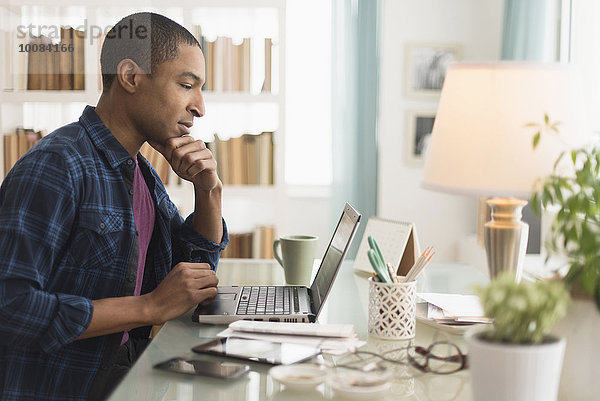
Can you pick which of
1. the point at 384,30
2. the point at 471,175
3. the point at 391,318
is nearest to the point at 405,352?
the point at 391,318

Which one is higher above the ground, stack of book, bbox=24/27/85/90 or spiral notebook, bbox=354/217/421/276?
stack of book, bbox=24/27/85/90

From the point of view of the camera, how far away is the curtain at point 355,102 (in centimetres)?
411

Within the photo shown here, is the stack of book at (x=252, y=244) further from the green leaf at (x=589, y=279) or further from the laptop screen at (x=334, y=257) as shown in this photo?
the green leaf at (x=589, y=279)

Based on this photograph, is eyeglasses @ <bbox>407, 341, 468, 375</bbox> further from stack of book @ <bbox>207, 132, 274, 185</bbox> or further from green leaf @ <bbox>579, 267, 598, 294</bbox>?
stack of book @ <bbox>207, 132, 274, 185</bbox>

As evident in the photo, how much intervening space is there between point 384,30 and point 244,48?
118cm

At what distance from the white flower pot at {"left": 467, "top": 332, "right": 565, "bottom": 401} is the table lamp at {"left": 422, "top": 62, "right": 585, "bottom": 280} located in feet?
1.13

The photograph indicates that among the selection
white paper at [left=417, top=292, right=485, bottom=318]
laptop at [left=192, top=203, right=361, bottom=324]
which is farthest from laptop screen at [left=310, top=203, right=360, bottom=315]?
white paper at [left=417, top=292, right=485, bottom=318]

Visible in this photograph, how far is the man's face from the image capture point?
148cm

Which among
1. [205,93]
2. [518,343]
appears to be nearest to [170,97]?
[518,343]

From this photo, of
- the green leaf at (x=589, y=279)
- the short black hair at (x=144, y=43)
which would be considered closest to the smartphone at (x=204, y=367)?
the green leaf at (x=589, y=279)

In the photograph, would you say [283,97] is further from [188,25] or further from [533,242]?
[533,242]

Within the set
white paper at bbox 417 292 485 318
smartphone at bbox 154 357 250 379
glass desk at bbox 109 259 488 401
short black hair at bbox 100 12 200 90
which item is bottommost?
glass desk at bbox 109 259 488 401

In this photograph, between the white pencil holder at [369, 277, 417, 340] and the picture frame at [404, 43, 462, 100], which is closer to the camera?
the white pencil holder at [369, 277, 417, 340]

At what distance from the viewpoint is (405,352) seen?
109cm
